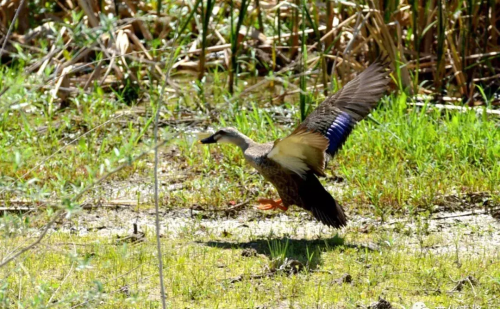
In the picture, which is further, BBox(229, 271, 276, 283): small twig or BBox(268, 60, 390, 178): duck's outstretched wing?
BBox(268, 60, 390, 178): duck's outstretched wing

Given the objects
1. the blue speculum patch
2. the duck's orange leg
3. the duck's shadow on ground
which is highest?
the blue speculum patch

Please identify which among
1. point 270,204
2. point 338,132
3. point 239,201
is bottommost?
point 239,201

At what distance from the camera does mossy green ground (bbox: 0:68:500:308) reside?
432 cm

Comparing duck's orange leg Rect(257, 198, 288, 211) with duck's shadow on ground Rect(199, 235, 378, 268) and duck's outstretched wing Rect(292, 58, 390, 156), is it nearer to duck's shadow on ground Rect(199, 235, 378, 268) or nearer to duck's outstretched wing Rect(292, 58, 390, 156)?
duck's shadow on ground Rect(199, 235, 378, 268)

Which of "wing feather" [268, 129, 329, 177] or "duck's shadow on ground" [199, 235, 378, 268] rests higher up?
"wing feather" [268, 129, 329, 177]

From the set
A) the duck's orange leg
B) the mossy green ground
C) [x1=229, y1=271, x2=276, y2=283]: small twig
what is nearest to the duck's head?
the mossy green ground

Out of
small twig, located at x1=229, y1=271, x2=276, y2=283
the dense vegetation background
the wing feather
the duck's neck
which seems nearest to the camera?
the dense vegetation background

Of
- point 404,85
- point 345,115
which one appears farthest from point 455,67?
point 345,115

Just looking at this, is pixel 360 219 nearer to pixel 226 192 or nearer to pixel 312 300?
pixel 226 192

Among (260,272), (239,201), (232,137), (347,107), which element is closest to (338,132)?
(347,107)

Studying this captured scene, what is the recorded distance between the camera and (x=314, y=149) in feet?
16.6

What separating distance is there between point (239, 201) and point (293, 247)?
0.89 metres

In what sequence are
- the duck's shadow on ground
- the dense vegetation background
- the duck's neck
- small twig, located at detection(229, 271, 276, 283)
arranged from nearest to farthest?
the dense vegetation background → small twig, located at detection(229, 271, 276, 283) → the duck's shadow on ground → the duck's neck

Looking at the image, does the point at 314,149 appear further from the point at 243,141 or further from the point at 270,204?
the point at 243,141
